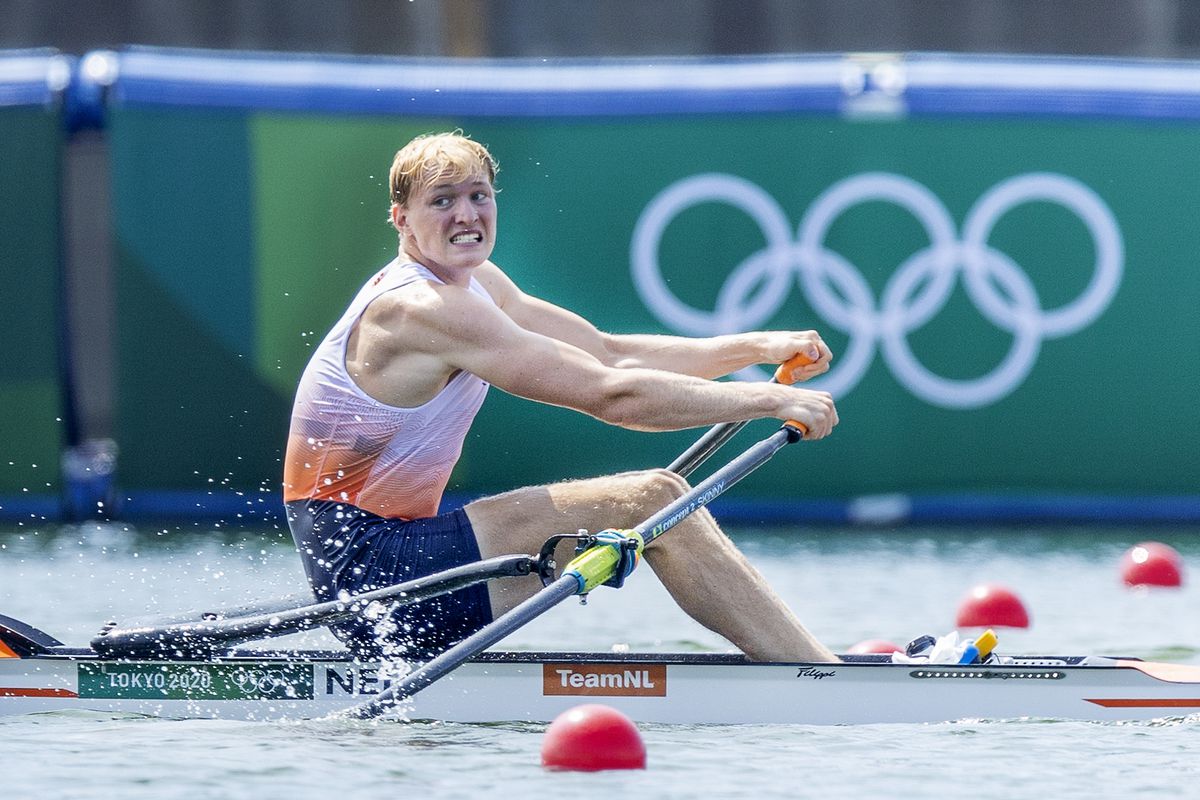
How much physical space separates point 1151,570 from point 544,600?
162 inches

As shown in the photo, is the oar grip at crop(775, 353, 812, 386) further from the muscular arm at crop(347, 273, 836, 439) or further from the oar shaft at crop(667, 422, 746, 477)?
the muscular arm at crop(347, 273, 836, 439)

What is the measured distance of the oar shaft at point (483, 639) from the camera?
5559 millimetres

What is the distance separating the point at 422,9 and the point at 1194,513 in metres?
6.25

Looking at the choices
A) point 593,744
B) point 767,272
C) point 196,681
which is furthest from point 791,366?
point 767,272

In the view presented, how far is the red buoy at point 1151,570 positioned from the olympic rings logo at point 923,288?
1876 mm

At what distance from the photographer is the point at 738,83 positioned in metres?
10.8

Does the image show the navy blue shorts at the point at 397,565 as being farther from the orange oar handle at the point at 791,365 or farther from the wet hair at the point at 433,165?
the orange oar handle at the point at 791,365

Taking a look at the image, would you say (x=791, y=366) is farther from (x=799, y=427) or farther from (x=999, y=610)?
(x=999, y=610)

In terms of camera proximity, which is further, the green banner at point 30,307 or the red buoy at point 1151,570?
the green banner at point 30,307

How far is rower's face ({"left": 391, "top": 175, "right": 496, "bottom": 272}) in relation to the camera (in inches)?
230

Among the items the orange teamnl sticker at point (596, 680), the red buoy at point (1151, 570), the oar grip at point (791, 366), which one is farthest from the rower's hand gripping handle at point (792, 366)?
the red buoy at point (1151, 570)

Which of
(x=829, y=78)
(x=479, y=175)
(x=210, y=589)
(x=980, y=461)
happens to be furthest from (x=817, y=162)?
(x=479, y=175)

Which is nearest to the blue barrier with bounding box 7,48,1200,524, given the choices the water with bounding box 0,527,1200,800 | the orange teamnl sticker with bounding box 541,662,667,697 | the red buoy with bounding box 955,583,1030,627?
the water with bounding box 0,527,1200,800

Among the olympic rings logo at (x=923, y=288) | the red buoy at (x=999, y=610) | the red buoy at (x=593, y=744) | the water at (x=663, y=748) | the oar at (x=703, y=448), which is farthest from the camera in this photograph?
the olympic rings logo at (x=923, y=288)
